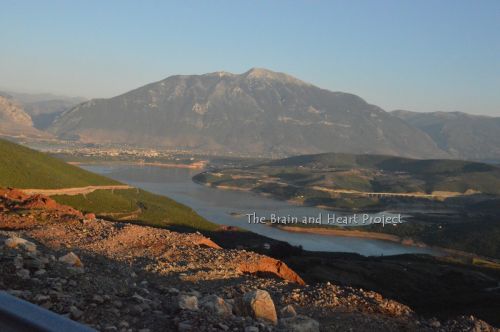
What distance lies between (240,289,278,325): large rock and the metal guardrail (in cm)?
472

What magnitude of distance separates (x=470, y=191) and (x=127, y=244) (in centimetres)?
12277

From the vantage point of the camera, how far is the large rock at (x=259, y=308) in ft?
25.4

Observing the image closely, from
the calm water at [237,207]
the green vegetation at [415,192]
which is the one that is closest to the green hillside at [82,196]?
the calm water at [237,207]

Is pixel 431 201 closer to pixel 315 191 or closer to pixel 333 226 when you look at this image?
pixel 315 191

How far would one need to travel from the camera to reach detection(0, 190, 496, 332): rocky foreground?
22.1ft

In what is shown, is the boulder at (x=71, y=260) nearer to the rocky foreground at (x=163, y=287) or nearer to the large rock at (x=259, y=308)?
the rocky foreground at (x=163, y=287)

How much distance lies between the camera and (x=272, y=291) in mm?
11188

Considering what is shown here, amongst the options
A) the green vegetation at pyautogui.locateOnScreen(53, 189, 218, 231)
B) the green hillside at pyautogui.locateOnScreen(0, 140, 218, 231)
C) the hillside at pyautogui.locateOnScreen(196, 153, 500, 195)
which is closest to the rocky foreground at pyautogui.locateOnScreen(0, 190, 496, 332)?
the green vegetation at pyautogui.locateOnScreen(53, 189, 218, 231)

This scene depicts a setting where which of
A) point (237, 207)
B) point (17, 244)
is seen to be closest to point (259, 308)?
point (17, 244)

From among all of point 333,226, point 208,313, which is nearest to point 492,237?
point 333,226

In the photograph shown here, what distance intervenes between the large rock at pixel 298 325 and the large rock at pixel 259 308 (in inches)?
8.1

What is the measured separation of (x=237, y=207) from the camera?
9019cm

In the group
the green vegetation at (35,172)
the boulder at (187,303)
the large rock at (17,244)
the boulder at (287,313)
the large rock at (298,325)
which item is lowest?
the green vegetation at (35,172)

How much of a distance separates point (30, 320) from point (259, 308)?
4954mm
